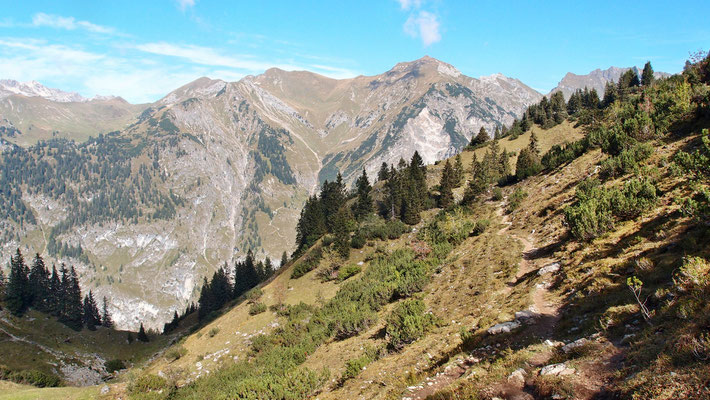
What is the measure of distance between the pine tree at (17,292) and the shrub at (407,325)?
347 feet

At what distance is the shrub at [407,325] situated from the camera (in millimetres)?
17719

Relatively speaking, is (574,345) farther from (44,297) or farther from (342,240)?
(44,297)

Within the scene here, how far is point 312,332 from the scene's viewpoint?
27234 mm

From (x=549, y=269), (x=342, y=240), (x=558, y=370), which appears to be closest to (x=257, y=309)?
(x=342, y=240)

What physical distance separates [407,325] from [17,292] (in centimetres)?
11123

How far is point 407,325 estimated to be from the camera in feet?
59.6

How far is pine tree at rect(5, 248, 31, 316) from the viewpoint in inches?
3221

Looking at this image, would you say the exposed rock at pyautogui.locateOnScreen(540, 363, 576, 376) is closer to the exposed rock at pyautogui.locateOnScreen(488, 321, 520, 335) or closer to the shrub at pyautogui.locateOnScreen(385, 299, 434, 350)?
the exposed rock at pyautogui.locateOnScreen(488, 321, 520, 335)

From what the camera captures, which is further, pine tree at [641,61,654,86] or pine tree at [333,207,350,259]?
pine tree at [641,61,654,86]

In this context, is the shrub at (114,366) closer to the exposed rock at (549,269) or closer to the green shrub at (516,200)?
the green shrub at (516,200)

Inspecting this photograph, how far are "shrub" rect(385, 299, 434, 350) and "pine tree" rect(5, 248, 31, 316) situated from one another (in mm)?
105910

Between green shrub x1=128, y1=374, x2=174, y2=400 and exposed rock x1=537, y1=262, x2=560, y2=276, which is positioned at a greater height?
exposed rock x1=537, y1=262, x2=560, y2=276

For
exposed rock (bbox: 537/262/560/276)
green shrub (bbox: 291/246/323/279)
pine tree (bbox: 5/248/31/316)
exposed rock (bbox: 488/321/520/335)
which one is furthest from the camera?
pine tree (bbox: 5/248/31/316)

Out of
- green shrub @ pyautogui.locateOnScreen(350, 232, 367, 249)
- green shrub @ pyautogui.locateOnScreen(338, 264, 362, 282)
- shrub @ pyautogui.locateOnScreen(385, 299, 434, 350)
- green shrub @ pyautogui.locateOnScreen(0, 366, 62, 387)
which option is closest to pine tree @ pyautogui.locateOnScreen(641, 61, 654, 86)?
green shrub @ pyautogui.locateOnScreen(350, 232, 367, 249)
